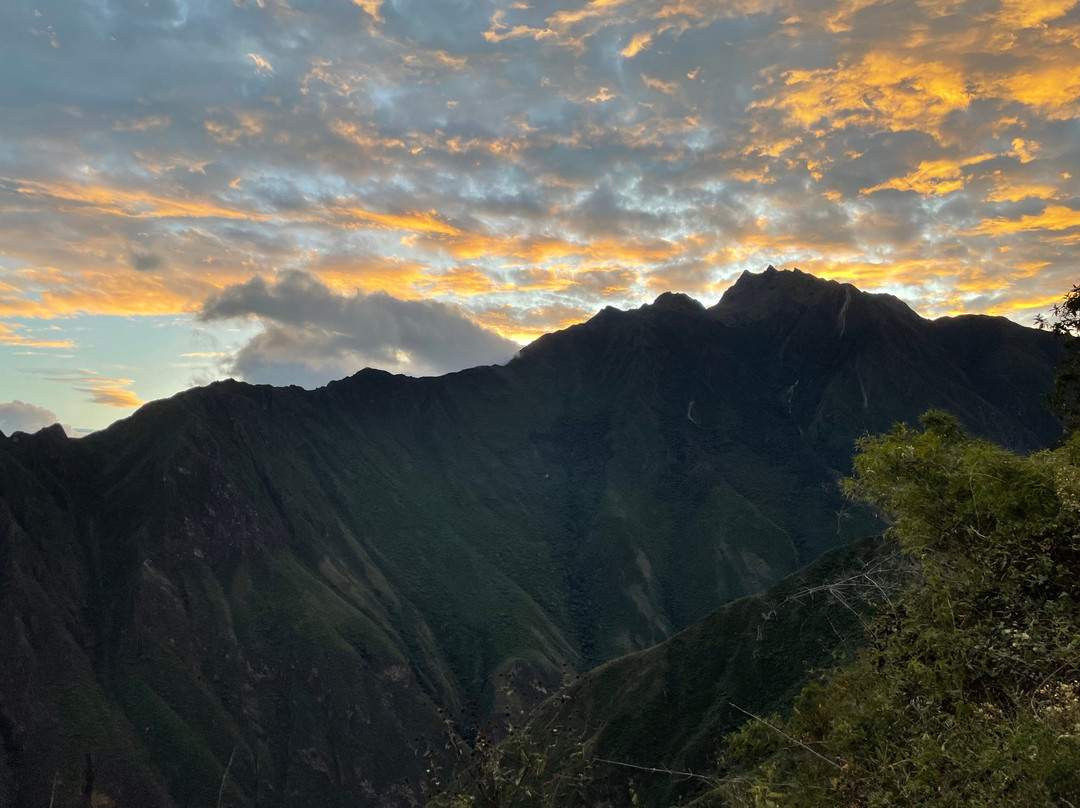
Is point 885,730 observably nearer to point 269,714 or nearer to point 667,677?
point 667,677

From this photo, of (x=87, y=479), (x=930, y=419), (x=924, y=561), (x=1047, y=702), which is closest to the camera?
(x=1047, y=702)

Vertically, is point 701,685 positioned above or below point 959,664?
below

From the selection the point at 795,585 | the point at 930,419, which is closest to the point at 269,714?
the point at 795,585

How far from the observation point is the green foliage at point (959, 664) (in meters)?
8.65

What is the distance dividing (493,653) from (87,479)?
386 feet

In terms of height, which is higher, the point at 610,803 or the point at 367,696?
the point at 610,803

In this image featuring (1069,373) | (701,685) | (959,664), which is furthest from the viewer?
(701,685)

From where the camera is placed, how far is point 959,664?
34.7ft

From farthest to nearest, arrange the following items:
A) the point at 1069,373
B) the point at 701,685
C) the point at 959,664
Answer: the point at 701,685 → the point at 1069,373 → the point at 959,664

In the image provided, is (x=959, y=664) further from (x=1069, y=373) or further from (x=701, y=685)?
(x=701, y=685)

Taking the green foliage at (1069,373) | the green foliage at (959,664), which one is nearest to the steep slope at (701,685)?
the green foliage at (1069,373)

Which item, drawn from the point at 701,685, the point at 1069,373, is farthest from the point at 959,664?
the point at 701,685

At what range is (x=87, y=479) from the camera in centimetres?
18000

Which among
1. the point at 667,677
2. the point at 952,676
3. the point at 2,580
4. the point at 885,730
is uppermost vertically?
the point at 952,676
